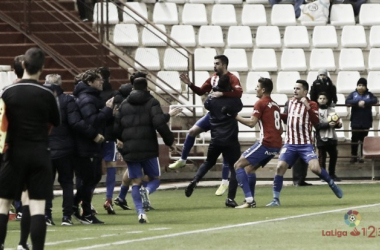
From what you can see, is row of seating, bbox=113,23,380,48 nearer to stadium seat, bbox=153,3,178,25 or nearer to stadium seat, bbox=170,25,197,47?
stadium seat, bbox=170,25,197,47

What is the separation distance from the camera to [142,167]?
1631cm

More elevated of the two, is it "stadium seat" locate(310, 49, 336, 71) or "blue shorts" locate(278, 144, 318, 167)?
"stadium seat" locate(310, 49, 336, 71)

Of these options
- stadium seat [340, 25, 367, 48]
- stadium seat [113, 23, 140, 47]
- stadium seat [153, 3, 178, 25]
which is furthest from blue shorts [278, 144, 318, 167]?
stadium seat [340, 25, 367, 48]

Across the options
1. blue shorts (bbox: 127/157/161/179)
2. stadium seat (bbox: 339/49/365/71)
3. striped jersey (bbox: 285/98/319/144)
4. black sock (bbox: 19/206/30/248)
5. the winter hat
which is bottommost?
black sock (bbox: 19/206/30/248)

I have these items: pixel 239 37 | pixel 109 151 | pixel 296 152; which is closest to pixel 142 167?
pixel 109 151

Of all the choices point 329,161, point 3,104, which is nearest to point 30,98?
point 3,104

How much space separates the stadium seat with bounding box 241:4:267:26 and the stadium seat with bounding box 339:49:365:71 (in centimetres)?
199

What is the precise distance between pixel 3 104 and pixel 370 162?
1621 cm

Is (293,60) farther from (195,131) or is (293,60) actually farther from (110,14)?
(195,131)

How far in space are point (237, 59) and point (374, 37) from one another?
3562mm

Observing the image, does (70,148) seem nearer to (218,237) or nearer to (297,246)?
(218,237)

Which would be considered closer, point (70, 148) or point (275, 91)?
point (70, 148)

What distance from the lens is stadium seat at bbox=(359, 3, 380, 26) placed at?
1147 inches

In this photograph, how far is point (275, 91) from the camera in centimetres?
2769
